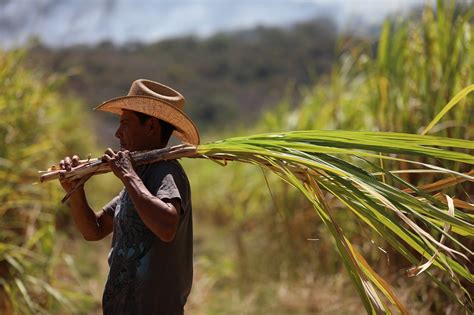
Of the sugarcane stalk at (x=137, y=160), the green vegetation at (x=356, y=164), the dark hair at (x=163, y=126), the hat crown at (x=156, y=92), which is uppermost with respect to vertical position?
the hat crown at (x=156, y=92)

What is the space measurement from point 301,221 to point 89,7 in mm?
30691

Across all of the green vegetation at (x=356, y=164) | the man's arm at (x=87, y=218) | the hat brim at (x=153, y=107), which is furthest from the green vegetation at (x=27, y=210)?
the hat brim at (x=153, y=107)

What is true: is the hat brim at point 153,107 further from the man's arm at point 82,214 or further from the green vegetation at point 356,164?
the green vegetation at point 356,164

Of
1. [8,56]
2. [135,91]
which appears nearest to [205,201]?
[8,56]

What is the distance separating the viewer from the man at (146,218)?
2.03m

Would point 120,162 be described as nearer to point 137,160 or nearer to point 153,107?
point 137,160

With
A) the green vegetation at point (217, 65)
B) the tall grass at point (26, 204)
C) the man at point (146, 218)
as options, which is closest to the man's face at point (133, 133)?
the man at point (146, 218)

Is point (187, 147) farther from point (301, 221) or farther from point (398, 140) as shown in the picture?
point (301, 221)

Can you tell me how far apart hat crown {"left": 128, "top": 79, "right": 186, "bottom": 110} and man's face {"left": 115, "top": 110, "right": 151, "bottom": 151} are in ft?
0.26

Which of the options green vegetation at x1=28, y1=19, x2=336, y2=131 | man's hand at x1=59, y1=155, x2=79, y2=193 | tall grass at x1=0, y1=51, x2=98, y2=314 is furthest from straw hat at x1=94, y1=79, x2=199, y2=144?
green vegetation at x1=28, y1=19, x2=336, y2=131

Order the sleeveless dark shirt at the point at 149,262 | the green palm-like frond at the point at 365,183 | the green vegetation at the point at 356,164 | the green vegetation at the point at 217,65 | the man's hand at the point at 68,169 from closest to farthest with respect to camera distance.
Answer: the green palm-like frond at the point at 365,183, the sleeveless dark shirt at the point at 149,262, the man's hand at the point at 68,169, the green vegetation at the point at 356,164, the green vegetation at the point at 217,65

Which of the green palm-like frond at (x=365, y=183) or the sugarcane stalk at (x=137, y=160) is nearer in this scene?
the green palm-like frond at (x=365, y=183)

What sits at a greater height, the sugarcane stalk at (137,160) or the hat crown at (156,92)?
the hat crown at (156,92)

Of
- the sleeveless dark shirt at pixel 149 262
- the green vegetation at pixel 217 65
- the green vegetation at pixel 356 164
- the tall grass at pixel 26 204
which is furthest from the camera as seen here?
the green vegetation at pixel 217 65
